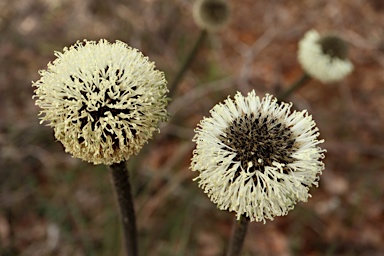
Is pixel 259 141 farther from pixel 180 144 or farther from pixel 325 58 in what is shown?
pixel 180 144

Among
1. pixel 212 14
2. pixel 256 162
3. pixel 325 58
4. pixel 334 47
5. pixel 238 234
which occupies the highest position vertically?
pixel 212 14

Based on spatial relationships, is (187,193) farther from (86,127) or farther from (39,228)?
(86,127)

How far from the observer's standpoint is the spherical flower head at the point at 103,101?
1.74 meters

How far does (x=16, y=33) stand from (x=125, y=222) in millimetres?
3886

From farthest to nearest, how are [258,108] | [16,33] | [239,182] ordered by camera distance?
[16,33] < [258,108] < [239,182]

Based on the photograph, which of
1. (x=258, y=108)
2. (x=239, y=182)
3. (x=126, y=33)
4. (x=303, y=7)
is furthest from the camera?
(x=303, y=7)

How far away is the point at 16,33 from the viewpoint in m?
5.38

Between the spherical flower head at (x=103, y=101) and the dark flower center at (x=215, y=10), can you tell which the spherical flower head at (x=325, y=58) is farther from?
the spherical flower head at (x=103, y=101)

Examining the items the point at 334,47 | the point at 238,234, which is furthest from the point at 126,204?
the point at 334,47

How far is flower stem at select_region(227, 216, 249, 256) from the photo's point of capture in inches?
77.6

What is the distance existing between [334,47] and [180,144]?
2.22 meters

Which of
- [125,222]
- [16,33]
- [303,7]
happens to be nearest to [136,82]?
[125,222]

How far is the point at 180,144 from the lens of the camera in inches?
207

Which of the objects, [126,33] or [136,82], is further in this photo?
[126,33]
